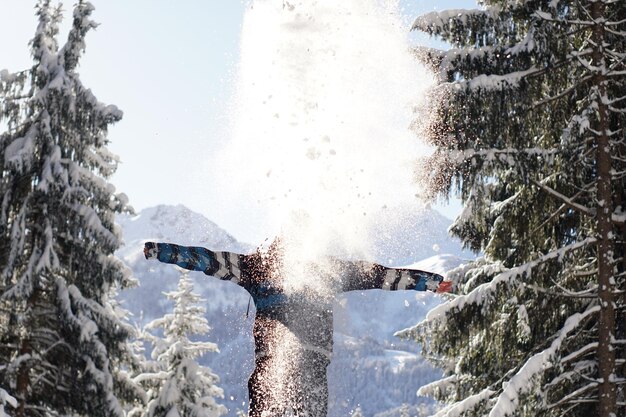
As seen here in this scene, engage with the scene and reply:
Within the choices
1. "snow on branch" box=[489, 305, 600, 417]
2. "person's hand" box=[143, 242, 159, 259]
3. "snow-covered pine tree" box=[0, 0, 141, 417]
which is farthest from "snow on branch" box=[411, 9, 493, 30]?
"snow-covered pine tree" box=[0, 0, 141, 417]

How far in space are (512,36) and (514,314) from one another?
3410mm

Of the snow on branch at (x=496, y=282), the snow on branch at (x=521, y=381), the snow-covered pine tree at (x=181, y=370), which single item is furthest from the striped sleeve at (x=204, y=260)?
the snow-covered pine tree at (x=181, y=370)

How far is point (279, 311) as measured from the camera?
14.9ft

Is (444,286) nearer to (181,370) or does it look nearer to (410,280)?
(410,280)

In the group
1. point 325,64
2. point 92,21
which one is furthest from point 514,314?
point 92,21

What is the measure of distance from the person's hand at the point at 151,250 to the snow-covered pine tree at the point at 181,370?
12.8 m

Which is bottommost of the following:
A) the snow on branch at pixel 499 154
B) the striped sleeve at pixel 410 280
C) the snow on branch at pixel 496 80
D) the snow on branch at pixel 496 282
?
Result: the striped sleeve at pixel 410 280

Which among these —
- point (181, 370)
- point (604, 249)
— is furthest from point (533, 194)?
point (181, 370)

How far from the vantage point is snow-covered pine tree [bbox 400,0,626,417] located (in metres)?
7.25

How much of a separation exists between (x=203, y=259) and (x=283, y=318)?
737 millimetres

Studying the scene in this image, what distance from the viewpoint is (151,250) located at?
487 cm

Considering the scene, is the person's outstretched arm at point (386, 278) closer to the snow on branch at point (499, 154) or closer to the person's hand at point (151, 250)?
the person's hand at point (151, 250)

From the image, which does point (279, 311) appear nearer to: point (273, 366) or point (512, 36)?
point (273, 366)

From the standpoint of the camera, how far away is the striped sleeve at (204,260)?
4664 millimetres
